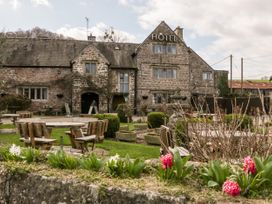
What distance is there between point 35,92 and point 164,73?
13.8 metres

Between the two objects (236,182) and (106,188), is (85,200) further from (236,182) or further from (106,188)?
(236,182)

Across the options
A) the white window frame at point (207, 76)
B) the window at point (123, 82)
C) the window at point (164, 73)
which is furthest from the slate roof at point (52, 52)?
the white window frame at point (207, 76)

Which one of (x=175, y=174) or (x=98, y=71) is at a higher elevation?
(x=98, y=71)

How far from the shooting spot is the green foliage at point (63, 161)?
4.37 metres

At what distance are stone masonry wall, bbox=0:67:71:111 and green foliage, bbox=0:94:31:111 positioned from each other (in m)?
2.50

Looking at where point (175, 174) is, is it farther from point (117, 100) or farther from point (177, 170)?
point (117, 100)

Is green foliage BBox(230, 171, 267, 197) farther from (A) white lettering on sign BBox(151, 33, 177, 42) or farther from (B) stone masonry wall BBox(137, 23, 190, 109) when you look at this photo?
(A) white lettering on sign BBox(151, 33, 177, 42)

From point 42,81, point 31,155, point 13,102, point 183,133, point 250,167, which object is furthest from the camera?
point 42,81

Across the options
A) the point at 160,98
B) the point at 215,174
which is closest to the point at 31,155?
the point at 215,174

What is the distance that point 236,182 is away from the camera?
11.1 feet

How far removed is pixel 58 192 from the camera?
3.91 metres

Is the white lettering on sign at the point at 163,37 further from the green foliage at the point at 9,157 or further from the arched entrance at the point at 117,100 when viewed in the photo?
the green foliage at the point at 9,157

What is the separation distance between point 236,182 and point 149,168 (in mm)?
1200

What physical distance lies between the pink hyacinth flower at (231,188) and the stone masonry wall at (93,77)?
32.2 m
